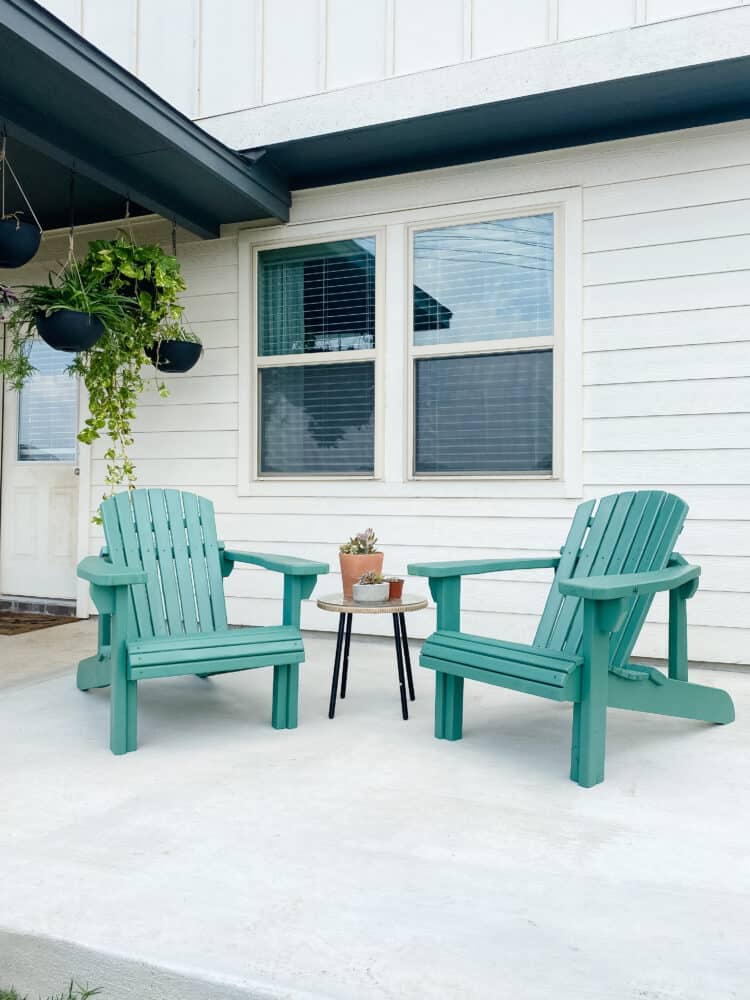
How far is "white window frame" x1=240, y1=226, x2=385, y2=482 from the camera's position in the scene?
4.42 meters

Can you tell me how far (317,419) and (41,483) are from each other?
88.3 inches

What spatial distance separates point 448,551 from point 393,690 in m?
0.99

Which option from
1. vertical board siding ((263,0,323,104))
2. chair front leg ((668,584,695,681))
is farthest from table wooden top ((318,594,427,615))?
vertical board siding ((263,0,323,104))

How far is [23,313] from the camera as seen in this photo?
391cm

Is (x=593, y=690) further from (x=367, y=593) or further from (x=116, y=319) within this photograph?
(x=116, y=319)

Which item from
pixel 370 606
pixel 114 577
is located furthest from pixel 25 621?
pixel 370 606

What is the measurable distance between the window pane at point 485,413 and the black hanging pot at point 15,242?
201 centimetres

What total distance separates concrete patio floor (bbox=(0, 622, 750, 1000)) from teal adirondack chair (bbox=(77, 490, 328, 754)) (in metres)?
0.22

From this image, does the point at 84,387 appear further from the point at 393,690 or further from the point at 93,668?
the point at 393,690

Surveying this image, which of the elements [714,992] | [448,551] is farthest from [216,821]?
[448,551]

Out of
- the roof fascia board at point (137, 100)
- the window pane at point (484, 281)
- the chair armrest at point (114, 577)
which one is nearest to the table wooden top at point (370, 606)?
the chair armrest at point (114, 577)

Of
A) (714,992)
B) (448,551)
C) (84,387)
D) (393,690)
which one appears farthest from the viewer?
(84,387)

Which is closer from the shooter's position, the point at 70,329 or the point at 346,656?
the point at 346,656

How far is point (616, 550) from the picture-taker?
113 inches
